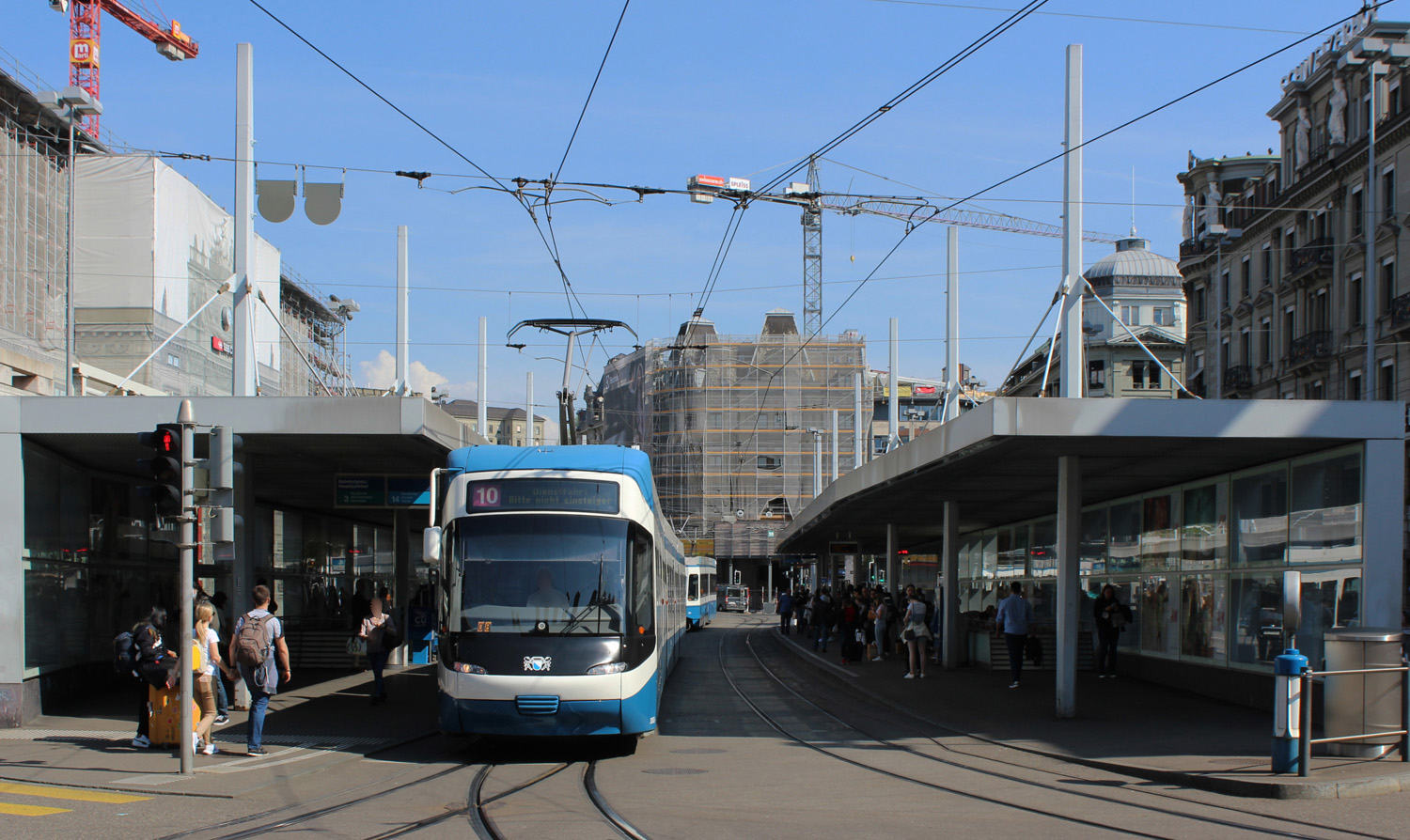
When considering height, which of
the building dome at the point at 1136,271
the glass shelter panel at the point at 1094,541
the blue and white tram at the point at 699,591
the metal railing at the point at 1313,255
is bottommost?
the blue and white tram at the point at 699,591

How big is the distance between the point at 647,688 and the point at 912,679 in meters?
11.1

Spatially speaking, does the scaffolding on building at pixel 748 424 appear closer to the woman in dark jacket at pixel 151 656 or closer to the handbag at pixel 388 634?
the handbag at pixel 388 634

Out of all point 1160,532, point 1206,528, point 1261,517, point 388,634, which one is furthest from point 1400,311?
point 388,634

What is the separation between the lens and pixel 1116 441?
15.7 meters

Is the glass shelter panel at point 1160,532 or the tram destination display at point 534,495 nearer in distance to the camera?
the tram destination display at point 534,495

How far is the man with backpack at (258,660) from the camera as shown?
42.5 ft

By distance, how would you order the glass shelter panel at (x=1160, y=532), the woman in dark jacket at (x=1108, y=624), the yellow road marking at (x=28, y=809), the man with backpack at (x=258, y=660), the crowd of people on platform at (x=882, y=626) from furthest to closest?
the crowd of people on platform at (x=882, y=626) → the woman in dark jacket at (x=1108, y=624) → the glass shelter panel at (x=1160, y=532) → the man with backpack at (x=258, y=660) → the yellow road marking at (x=28, y=809)

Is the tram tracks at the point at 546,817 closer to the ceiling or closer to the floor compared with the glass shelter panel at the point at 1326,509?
closer to the floor

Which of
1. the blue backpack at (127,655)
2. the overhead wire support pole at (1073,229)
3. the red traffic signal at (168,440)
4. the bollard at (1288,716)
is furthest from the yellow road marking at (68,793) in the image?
the overhead wire support pole at (1073,229)

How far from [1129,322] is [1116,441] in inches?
2663

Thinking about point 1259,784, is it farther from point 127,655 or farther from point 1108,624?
point 1108,624

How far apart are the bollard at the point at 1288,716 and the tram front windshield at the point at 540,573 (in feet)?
20.3

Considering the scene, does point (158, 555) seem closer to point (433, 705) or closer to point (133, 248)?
point (433, 705)

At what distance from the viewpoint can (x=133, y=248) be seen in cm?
5419
